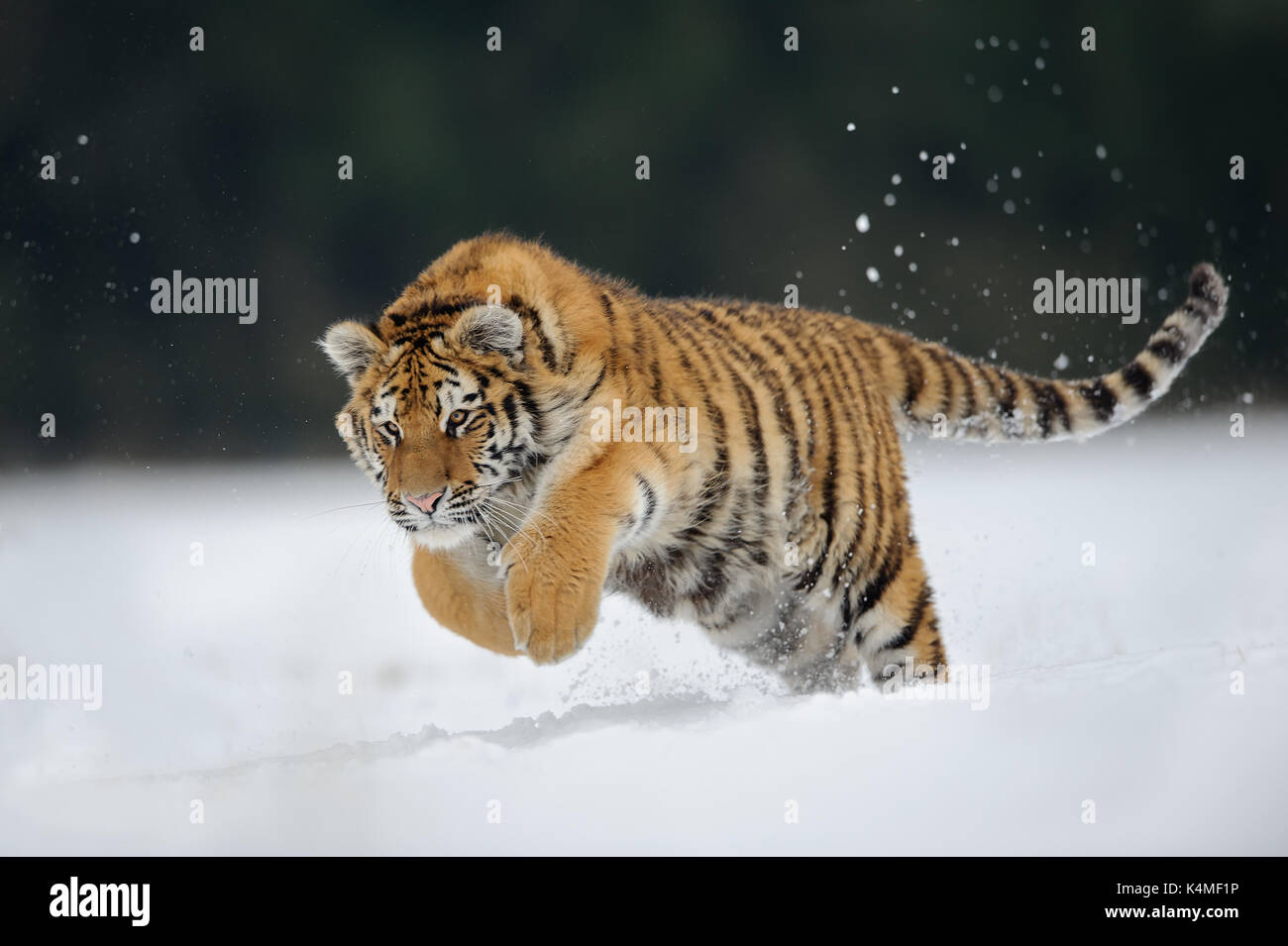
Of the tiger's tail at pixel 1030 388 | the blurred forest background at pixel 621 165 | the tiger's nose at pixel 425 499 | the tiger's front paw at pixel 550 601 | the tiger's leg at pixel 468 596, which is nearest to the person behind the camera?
the tiger's front paw at pixel 550 601

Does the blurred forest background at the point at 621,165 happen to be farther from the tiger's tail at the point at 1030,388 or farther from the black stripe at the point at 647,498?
the black stripe at the point at 647,498

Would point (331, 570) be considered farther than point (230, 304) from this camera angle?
No

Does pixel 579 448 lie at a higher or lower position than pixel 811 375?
lower

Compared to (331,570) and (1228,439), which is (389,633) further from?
(1228,439)

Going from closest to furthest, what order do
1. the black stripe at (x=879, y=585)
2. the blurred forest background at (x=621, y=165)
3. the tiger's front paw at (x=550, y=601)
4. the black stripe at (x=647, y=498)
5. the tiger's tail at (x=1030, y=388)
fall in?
the tiger's front paw at (x=550, y=601) → the black stripe at (x=647, y=498) → the black stripe at (x=879, y=585) → the tiger's tail at (x=1030, y=388) → the blurred forest background at (x=621, y=165)

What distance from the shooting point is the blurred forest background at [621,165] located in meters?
10.6

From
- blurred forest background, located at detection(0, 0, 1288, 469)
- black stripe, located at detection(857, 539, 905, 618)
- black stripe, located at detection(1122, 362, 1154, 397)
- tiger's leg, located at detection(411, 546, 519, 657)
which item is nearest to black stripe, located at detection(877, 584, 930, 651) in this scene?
black stripe, located at detection(857, 539, 905, 618)

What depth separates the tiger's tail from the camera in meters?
4.36

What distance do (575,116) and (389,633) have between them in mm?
5970

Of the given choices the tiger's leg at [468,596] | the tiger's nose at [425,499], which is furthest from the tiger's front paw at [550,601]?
the tiger's leg at [468,596]

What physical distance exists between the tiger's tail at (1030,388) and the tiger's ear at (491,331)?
1.37 meters

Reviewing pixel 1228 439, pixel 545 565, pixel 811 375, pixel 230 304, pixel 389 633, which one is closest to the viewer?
pixel 545 565

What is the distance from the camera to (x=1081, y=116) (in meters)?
11.3

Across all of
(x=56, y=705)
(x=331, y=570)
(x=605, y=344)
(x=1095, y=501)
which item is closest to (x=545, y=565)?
(x=605, y=344)
